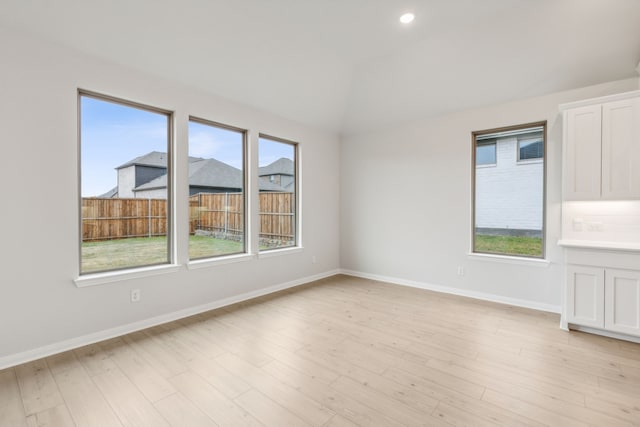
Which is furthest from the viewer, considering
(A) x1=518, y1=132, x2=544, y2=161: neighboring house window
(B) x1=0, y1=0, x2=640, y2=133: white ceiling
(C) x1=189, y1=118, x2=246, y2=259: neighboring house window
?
(A) x1=518, y1=132, x2=544, y2=161: neighboring house window

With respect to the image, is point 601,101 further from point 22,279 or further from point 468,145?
point 22,279

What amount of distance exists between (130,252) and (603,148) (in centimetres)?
505

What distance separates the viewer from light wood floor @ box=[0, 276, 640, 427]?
6.03ft

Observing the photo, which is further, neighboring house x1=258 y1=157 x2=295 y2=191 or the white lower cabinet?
neighboring house x1=258 y1=157 x2=295 y2=191

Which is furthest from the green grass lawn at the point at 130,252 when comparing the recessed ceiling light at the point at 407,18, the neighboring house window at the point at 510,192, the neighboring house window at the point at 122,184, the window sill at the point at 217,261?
the neighboring house window at the point at 510,192

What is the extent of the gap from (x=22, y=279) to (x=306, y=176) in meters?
3.65

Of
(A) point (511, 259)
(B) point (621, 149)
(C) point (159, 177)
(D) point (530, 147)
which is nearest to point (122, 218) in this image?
(C) point (159, 177)

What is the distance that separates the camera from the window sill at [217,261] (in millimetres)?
3578

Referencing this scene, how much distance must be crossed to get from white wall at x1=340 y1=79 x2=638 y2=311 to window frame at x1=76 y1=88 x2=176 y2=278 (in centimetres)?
314

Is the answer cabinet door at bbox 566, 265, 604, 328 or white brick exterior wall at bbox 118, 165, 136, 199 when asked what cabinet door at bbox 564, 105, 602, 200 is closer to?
cabinet door at bbox 566, 265, 604, 328

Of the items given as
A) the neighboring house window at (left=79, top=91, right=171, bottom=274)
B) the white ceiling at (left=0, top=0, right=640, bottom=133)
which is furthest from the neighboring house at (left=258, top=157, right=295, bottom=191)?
the neighboring house window at (left=79, top=91, right=171, bottom=274)

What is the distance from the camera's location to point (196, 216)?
3.70 m

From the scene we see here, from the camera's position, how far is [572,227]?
11.3 feet

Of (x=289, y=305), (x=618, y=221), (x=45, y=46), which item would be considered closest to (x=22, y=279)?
(x=45, y=46)
